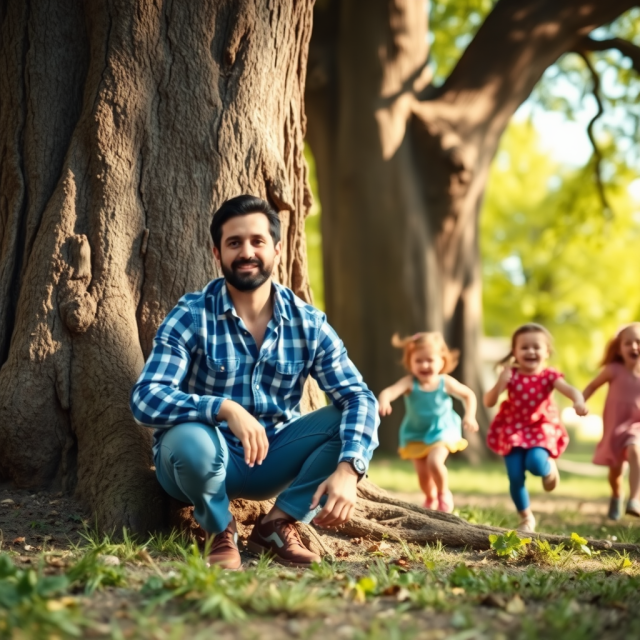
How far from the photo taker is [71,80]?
5227 mm

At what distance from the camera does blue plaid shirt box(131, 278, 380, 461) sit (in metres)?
3.95

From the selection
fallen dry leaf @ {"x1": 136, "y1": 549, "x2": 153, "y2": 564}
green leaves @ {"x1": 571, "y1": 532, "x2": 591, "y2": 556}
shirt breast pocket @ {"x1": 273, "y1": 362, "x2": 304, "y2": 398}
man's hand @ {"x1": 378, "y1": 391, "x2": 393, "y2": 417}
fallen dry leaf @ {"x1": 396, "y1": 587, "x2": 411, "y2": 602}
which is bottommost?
green leaves @ {"x1": 571, "y1": 532, "x2": 591, "y2": 556}

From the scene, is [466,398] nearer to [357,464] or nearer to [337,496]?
[357,464]

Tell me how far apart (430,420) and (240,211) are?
276 centimetres

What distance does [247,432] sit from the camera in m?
3.62

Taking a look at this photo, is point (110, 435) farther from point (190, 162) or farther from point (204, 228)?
point (190, 162)

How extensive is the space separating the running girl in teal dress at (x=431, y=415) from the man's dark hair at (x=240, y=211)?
2.12 meters

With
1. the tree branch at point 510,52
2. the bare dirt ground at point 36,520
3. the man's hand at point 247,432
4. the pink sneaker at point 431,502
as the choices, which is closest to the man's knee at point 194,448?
the man's hand at point 247,432

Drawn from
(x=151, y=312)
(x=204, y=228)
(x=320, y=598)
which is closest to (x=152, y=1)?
(x=204, y=228)

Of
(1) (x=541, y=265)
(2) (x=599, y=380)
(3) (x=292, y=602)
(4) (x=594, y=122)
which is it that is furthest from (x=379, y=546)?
(1) (x=541, y=265)

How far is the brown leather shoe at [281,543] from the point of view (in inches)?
155

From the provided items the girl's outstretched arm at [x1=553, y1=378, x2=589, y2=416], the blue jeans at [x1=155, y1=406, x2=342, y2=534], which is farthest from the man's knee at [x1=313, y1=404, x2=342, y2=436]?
the girl's outstretched arm at [x1=553, y1=378, x2=589, y2=416]

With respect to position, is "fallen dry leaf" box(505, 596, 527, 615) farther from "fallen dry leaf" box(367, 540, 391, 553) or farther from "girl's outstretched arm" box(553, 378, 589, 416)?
"girl's outstretched arm" box(553, 378, 589, 416)

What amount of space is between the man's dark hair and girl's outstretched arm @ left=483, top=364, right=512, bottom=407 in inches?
97.2
